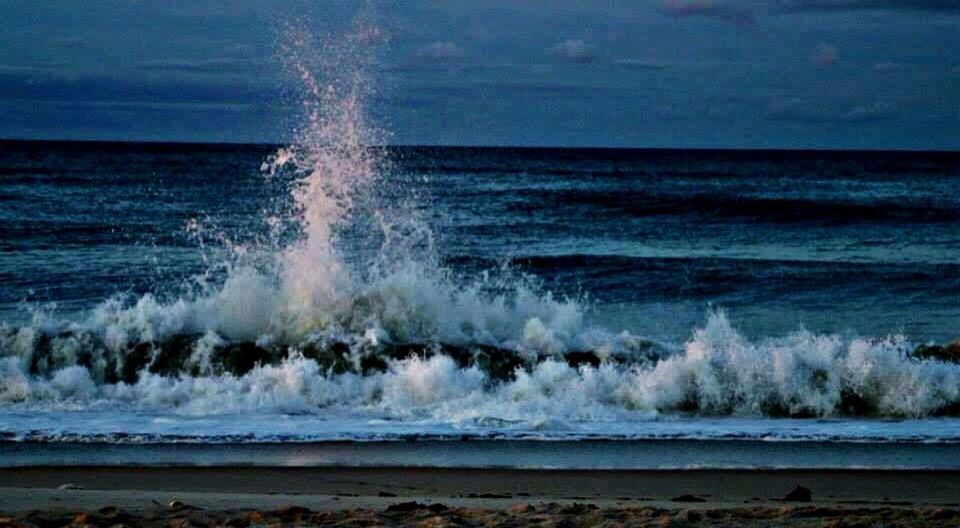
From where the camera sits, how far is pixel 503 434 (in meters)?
10.5

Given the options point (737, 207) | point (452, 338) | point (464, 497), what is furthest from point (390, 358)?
point (737, 207)

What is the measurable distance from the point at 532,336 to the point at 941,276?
38.9ft

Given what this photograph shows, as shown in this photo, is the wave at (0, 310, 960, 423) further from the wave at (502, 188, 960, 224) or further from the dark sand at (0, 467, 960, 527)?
the wave at (502, 188, 960, 224)

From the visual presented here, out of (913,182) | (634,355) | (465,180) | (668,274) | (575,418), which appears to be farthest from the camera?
(913,182)

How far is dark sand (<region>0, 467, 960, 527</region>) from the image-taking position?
6574 mm

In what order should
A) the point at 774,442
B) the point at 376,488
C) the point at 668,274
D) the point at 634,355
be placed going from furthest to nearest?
1. the point at 668,274
2. the point at 634,355
3. the point at 774,442
4. the point at 376,488

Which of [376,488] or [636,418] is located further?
[636,418]

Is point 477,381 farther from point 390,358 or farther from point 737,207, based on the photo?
point 737,207

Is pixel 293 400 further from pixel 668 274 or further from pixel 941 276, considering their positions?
pixel 941 276

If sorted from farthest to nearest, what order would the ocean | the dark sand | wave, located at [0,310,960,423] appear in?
1. wave, located at [0,310,960,423]
2. the ocean
3. the dark sand

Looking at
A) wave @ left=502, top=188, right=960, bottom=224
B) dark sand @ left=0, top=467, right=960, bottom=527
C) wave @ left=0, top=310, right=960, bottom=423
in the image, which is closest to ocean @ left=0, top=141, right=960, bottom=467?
wave @ left=0, top=310, right=960, bottom=423

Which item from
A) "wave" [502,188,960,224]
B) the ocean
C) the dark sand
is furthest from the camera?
"wave" [502,188,960,224]

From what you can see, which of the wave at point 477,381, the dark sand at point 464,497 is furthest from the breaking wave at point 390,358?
the dark sand at point 464,497

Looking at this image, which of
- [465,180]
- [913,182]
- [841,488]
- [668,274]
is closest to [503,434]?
[841,488]
